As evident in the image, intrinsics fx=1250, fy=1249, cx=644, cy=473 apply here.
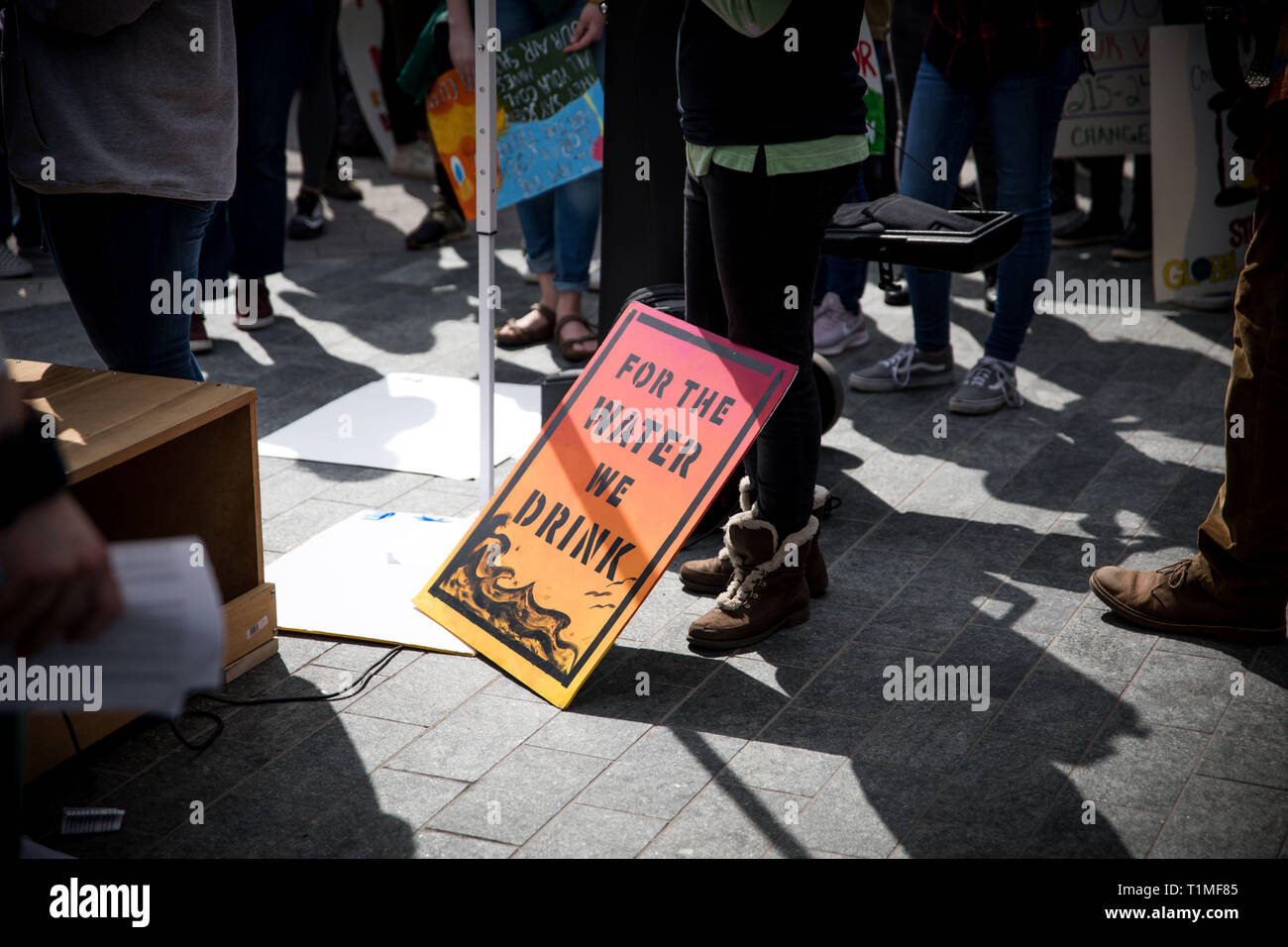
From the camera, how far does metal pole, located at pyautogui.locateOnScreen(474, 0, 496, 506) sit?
2.83 m

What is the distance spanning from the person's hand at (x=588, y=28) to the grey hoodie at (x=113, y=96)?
6.82 feet

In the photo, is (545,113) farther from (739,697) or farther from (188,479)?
(739,697)

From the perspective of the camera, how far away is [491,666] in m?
2.77

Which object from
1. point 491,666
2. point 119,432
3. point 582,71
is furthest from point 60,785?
point 582,71

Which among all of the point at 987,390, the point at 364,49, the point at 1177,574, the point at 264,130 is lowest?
the point at 1177,574

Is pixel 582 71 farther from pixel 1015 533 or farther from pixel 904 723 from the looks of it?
pixel 904 723

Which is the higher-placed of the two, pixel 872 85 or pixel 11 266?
pixel 872 85

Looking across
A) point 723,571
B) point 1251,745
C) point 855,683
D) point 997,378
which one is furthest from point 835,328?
point 1251,745

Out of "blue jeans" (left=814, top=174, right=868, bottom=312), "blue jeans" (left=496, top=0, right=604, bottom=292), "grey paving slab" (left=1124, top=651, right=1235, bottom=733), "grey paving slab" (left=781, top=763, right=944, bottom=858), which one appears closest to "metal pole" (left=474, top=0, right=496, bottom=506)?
"grey paving slab" (left=781, top=763, right=944, bottom=858)

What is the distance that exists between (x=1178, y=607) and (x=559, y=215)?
297 centimetres

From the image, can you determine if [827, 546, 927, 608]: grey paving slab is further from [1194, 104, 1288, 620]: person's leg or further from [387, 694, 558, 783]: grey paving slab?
[387, 694, 558, 783]: grey paving slab

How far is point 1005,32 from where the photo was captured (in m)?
3.82

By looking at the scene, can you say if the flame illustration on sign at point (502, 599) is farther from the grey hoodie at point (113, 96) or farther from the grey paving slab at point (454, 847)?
the grey hoodie at point (113, 96)
